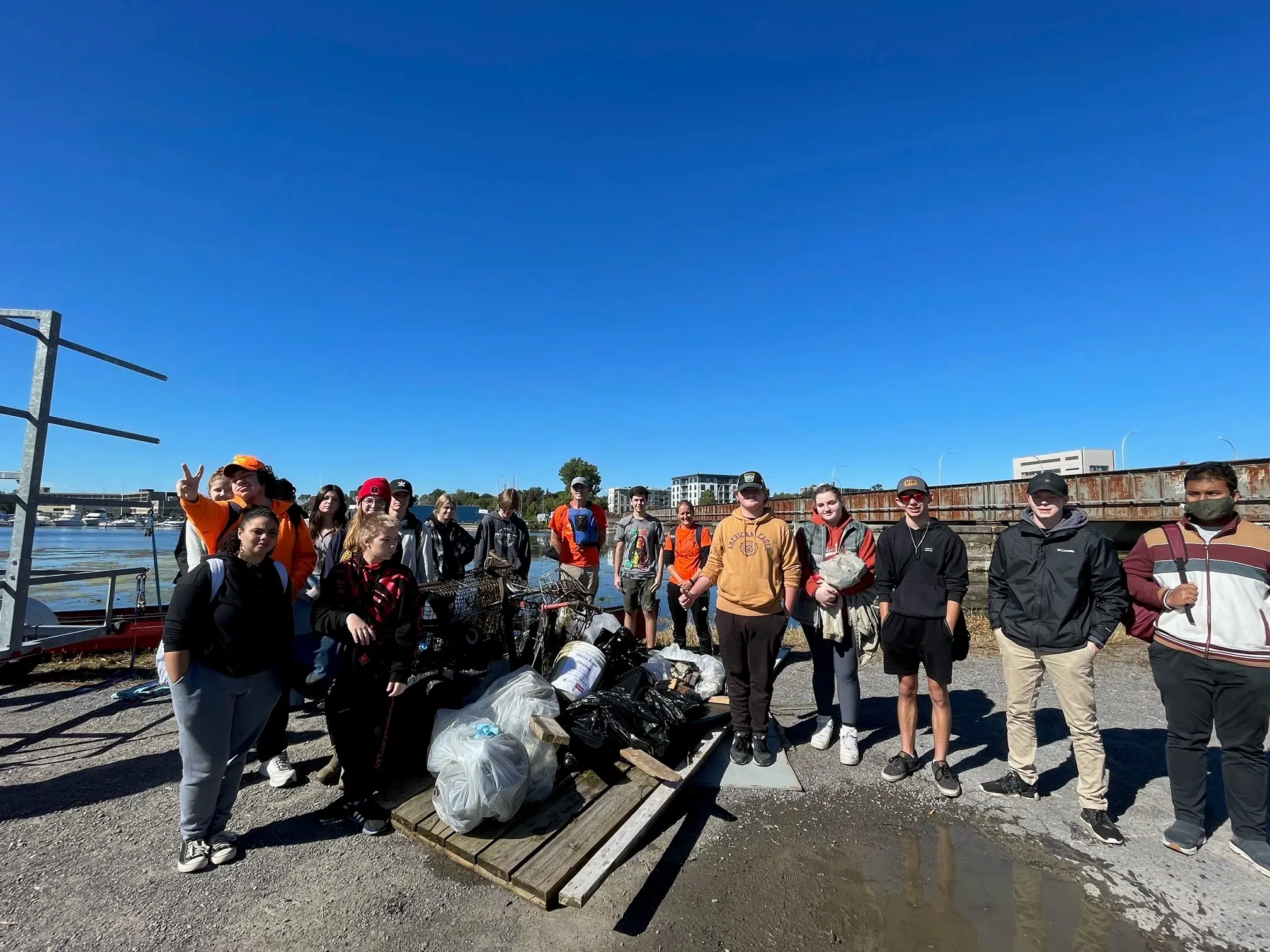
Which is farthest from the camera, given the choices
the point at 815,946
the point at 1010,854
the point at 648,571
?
the point at 648,571

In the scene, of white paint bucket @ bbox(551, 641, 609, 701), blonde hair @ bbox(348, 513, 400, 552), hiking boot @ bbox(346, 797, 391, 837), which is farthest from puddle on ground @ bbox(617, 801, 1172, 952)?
blonde hair @ bbox(348, 513, 400, 552)

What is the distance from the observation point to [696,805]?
11.2 ft

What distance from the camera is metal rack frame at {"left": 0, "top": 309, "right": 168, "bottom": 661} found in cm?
417

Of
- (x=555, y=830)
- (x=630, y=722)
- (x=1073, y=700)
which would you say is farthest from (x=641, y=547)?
(x=1073, y=700)

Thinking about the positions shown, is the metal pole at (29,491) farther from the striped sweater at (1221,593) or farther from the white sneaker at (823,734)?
the striped sweater at (1221,593)

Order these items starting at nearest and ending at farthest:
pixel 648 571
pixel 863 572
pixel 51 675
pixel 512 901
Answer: pixel 512 901 < pixel 863 572 < pixel 51 675 < pixel 648 571

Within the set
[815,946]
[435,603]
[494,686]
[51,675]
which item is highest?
[435,603]

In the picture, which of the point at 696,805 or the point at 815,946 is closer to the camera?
the point at 815,946

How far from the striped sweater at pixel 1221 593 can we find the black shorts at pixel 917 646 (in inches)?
41.6

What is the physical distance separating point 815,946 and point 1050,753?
2.92 meters

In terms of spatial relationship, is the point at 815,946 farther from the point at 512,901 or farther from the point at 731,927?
the point at 512,901

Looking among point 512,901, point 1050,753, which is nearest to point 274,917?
point 512,901

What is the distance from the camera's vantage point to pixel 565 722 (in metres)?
3.53

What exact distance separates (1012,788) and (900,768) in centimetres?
64
